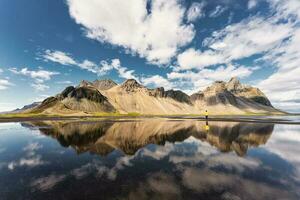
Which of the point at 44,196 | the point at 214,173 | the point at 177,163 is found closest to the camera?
the point at 44,196

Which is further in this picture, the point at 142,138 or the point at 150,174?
the point at 142,138

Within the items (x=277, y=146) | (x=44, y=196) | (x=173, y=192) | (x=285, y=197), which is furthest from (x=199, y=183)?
(x=277, y=146)

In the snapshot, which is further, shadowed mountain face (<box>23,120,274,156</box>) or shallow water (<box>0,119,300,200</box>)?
shadowed mountain face (<box>23,120,274,156</box>)

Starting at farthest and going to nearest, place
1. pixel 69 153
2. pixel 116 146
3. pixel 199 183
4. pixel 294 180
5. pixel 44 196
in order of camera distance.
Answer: pixel 116 146
pixel 69 153
pixel 294 180
pixel 199 183
pixel 44 196

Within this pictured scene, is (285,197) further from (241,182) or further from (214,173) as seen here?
(214,173)

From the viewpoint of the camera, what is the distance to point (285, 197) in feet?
30.2

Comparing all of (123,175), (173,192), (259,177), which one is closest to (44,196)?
(123,175)

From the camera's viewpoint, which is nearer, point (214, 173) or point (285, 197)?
point (285, 197)

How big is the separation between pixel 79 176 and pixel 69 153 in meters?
7.48

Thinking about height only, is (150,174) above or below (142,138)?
below

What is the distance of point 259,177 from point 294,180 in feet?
6.76

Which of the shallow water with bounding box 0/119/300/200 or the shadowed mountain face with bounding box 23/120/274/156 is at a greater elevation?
the shadowed mountain face with bounding box 23/120/274/156

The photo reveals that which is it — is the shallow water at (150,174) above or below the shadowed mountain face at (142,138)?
below

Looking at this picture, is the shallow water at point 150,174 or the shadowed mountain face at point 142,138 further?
the shadowed mountain face at point 142,138
